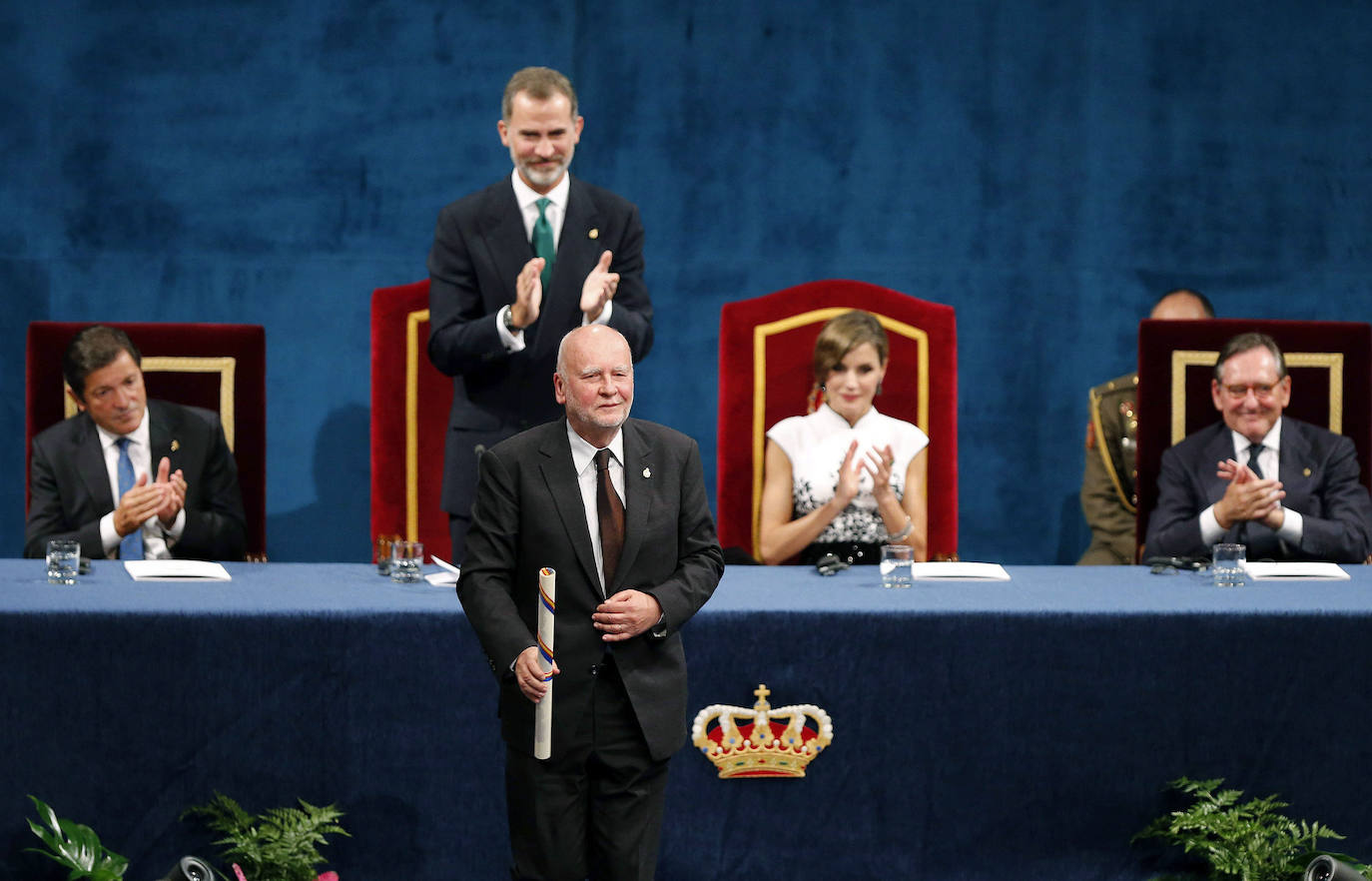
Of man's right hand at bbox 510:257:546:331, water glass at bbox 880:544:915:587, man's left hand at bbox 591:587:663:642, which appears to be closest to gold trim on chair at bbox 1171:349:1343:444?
water glass at bbox 880:544:915:587

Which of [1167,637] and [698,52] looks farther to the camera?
[698,52]

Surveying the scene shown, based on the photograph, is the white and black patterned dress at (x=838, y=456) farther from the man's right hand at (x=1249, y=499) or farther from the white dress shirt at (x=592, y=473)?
the white dress shirt at (x=592, y=473)

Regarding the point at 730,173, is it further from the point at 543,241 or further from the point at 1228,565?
the point at 1228,565

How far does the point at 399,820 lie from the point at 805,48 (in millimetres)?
3200

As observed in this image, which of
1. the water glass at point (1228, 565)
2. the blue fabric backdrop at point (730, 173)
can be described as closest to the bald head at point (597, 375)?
the water glass at point (1228, 565)

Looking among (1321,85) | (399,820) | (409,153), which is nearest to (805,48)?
(409,153)

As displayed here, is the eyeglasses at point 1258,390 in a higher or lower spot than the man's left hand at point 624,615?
higher

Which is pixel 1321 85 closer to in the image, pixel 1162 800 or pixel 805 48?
pixel 805 48

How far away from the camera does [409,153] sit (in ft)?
17.0

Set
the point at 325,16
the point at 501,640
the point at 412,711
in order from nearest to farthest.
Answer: the point at 501,640
the point at 412,711
the point at 325,16

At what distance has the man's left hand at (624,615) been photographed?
227 centimetres

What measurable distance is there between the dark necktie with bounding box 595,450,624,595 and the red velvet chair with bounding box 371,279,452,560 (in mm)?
2044

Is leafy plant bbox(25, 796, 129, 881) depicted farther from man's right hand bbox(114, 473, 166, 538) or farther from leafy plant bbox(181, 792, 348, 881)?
man's right hand bbox(114, 473, 166, 538)

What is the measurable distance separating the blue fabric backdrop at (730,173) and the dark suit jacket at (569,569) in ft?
9.74
